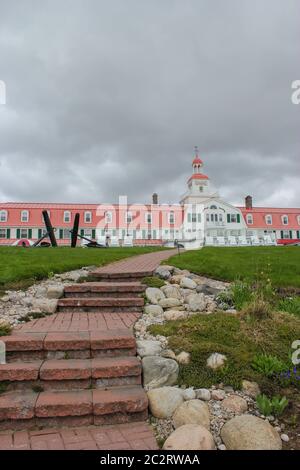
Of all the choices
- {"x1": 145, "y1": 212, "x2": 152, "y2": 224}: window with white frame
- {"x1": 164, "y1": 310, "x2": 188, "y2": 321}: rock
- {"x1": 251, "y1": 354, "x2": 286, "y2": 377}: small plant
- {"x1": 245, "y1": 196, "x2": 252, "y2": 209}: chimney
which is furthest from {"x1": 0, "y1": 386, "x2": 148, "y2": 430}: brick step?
{"x1": 245, "y1": 196, "x2": 252, "y2": 209}: chimney

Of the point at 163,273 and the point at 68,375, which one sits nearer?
the point at 68,375

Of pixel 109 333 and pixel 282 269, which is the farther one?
pixel 282 269

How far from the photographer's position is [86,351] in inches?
164

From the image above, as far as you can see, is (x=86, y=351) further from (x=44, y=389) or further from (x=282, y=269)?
(x=282, y=269)

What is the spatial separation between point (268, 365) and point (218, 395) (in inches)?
25.8

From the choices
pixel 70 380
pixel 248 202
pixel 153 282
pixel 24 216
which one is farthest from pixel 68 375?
pixel 248 202

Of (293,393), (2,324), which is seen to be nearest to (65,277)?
(2,324)

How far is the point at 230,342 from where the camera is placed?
441 cm

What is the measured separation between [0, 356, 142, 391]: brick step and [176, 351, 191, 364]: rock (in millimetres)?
458

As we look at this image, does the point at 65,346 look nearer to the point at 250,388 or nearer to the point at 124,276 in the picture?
the point at 250,388

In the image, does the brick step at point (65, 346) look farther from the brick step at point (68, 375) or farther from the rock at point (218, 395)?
the rock at point (218, 395)

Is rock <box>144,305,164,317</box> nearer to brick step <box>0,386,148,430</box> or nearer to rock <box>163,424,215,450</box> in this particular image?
brick step <box>0,386,148,430</box>

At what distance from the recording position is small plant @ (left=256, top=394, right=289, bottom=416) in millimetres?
3350
